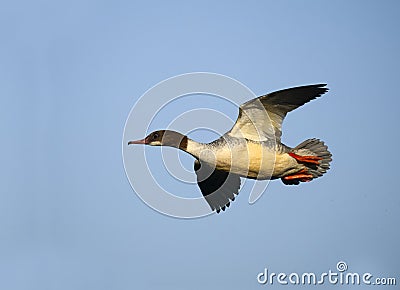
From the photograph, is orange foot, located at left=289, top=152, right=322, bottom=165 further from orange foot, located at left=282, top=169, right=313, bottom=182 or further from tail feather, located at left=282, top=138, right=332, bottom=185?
orange foot, located at left=282, top=169, right=313, bottom=182

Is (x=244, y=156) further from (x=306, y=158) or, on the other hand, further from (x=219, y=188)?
(x=219, y=188)

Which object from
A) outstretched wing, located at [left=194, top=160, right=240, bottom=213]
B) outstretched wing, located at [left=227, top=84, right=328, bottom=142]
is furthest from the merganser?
outstretched wing, located at [left=194, top=160, right=240, bottom=213]

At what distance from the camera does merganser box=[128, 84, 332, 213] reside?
1207 cm

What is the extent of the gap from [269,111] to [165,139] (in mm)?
1869

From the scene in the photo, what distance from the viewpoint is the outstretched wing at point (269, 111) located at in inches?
469

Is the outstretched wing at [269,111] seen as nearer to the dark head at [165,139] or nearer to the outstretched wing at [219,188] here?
the dark head at [165,139]

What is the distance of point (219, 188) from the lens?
1409 cm

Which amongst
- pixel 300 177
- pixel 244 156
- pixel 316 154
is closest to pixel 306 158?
pixel 316 154

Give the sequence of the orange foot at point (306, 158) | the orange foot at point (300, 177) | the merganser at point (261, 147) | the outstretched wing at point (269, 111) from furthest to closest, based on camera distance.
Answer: the orange foot at point (300, 177)
the orange foot at point (306, 158)
the merganser at point (261, 147)
the outstretched wing at point (269, 111)

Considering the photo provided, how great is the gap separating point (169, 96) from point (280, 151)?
84.9 inches

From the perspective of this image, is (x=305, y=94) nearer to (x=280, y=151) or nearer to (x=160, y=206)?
(x=280, y=151)

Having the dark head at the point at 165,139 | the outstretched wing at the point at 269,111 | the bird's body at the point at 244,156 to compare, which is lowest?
the bird's body at the point at 244,156

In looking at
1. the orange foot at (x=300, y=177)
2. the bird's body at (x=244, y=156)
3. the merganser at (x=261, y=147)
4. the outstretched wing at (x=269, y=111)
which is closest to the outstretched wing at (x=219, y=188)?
the merganser at (x=261, y=147)

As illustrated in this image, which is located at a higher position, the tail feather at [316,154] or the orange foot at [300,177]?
the tail feather at [316,154]
